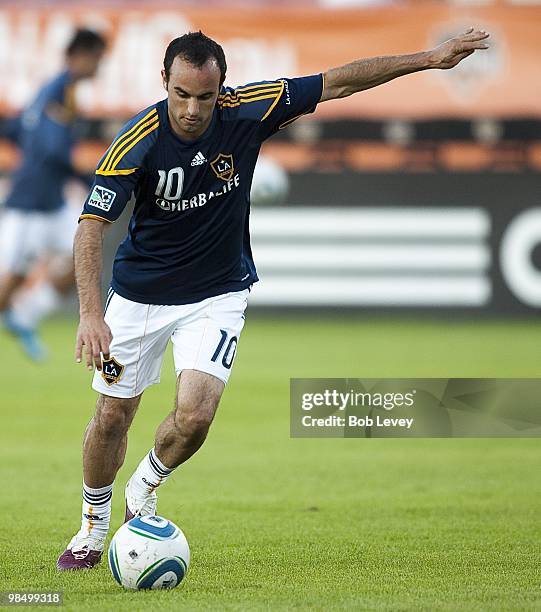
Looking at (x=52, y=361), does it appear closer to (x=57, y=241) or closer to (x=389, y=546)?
(x=57, y=241)

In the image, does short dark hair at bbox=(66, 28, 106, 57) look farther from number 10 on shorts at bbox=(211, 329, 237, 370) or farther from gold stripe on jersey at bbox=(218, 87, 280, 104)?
number 10 on shorts at bbox=(211, 329, 237, 370)

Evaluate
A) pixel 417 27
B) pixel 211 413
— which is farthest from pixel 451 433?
pixel 417 27

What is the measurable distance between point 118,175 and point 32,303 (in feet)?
31.1

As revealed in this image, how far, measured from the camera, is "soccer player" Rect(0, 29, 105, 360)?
13703mm

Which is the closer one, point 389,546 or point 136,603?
point 136,603

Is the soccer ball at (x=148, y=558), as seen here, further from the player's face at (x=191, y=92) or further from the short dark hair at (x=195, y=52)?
the short dark hair at (x=195, y=52)

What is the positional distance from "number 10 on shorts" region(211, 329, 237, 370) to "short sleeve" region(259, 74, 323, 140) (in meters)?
0.97

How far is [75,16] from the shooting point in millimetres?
17734

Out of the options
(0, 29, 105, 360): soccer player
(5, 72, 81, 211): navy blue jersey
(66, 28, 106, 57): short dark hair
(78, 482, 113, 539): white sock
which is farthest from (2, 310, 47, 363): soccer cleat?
(78, 482, 113, 539): white sock

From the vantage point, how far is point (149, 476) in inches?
235

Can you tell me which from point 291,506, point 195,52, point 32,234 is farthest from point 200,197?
point 32,234

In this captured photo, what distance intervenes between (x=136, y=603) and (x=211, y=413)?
3.42 ft

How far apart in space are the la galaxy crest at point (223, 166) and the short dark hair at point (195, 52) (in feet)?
1.19

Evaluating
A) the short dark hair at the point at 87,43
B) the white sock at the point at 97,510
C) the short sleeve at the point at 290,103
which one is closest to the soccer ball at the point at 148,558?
the white sock at the point at 97,510
